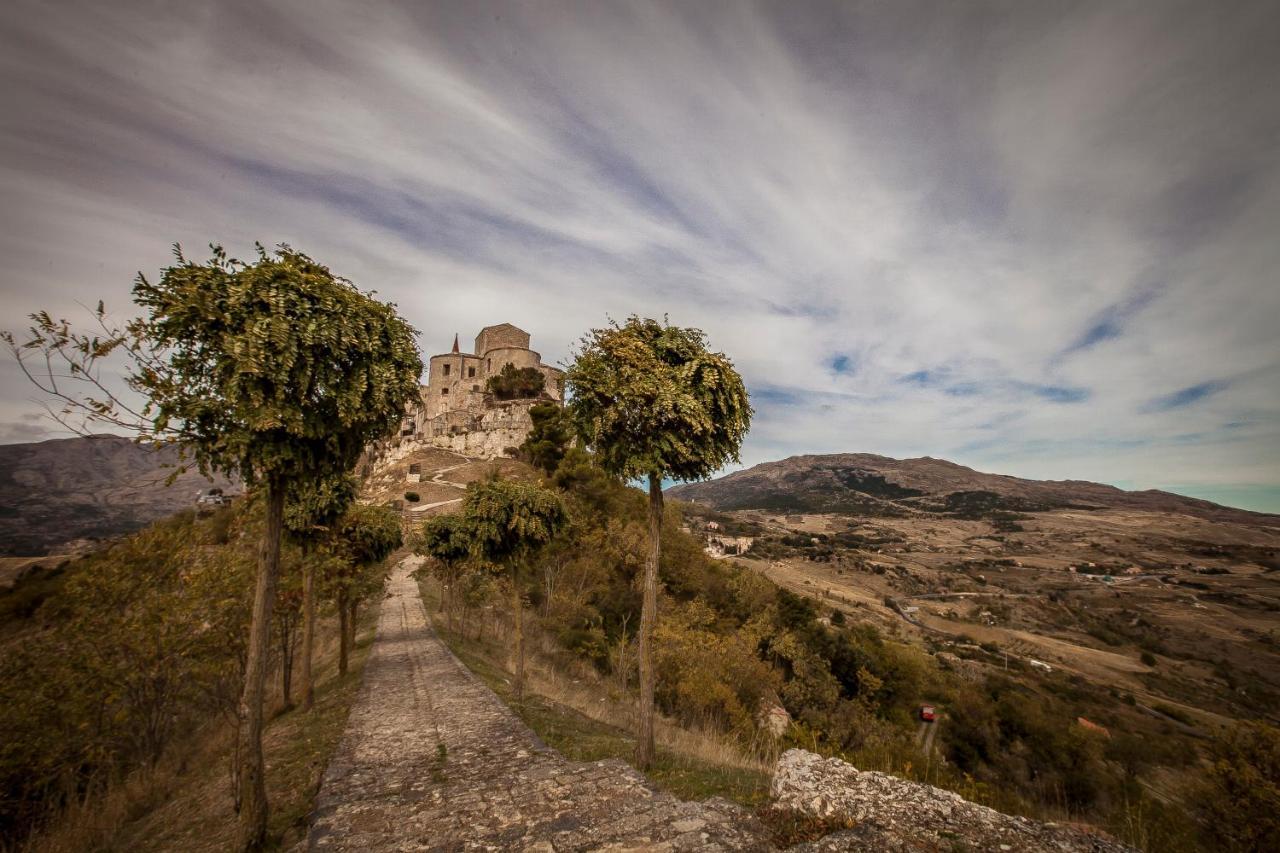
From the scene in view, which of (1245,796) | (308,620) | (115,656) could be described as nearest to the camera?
(115,656)

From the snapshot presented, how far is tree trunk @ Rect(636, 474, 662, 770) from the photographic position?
23.9ft

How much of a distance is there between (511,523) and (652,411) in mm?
7109

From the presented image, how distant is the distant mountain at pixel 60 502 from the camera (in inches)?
1580

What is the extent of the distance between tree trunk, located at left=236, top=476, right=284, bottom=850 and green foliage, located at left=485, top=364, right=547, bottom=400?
54.3 m

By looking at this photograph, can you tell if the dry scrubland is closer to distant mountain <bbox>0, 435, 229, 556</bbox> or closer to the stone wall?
the stone wall

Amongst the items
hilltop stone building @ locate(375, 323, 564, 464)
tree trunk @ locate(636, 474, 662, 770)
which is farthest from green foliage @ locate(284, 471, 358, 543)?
hilltop stone building @ locate(375, 323, 564, 464)

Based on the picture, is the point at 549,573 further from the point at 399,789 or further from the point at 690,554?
the point at 399,789

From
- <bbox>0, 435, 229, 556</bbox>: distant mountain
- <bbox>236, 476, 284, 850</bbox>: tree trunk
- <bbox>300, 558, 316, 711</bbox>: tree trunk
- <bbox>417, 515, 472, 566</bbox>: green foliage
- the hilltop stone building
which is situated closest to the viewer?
<bbox>236, 476, 284, 850</bbox>: tree trunk

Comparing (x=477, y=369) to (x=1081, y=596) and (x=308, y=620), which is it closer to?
(x=308, y=620)

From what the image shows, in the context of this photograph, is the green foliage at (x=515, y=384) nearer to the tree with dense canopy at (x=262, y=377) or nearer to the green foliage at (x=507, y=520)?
the green foliage at (x=507, y=520)

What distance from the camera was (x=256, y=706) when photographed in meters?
5.37

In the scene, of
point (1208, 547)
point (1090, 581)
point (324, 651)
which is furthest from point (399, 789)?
point (1208, 547)

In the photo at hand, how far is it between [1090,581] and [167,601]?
15193 centimetres

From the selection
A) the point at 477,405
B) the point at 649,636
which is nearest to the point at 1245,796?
the point at 649,636
